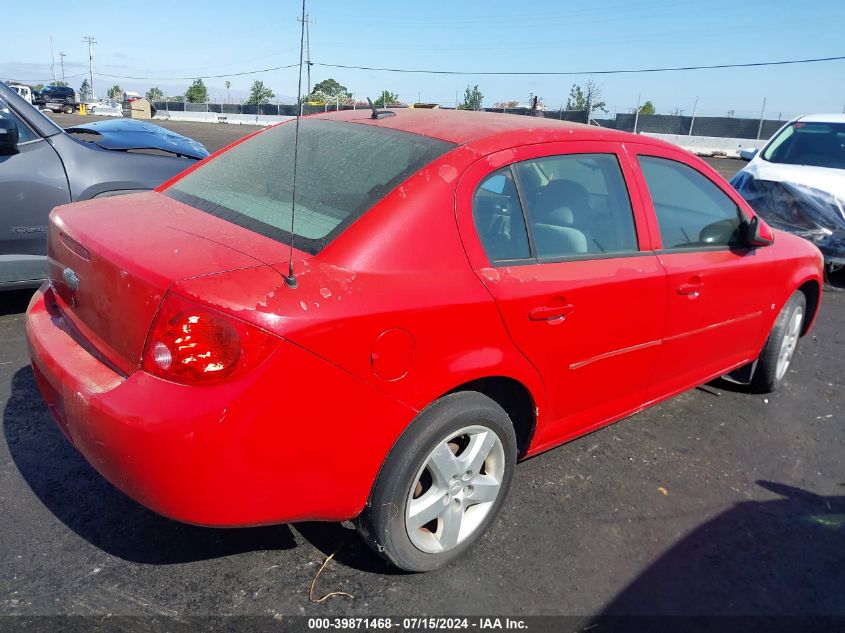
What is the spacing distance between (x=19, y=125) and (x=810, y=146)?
327 inches

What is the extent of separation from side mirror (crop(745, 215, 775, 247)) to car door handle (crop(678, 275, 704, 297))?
555 mm

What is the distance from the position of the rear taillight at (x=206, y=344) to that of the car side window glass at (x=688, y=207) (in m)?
2.09

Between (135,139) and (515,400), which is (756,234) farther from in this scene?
(135,139)

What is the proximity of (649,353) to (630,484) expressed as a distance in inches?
25.6

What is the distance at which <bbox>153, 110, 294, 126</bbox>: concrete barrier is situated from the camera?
47062 millimetres

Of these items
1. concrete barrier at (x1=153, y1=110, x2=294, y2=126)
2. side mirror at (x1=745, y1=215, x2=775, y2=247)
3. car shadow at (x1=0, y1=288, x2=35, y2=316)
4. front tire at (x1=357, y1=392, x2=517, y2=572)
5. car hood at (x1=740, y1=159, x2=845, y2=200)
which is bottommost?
concrete barrier at (x1=153, y1=110, x2=294, y2=126)

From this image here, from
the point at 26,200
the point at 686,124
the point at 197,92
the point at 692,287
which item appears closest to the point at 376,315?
the point at 692,287

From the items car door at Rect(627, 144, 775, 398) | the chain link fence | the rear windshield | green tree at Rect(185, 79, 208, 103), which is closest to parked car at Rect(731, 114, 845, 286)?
car door at Rect(627, 144, 775, 398)

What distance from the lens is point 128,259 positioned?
7.04 ft

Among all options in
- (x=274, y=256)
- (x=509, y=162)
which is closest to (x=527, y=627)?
(x=274, y=256)

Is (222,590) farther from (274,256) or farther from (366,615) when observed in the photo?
(274,256)

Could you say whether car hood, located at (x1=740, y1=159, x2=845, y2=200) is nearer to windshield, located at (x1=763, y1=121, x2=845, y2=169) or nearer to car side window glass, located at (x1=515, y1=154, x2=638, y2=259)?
windshield, located at (x1=763, y1=121, x2=845, y2=169)

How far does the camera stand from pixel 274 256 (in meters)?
2.14

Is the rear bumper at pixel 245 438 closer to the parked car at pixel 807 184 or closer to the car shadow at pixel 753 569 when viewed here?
the car shadow at pixel 753 569
